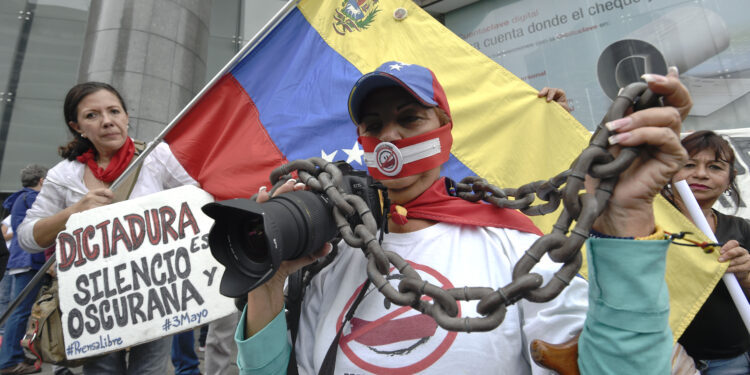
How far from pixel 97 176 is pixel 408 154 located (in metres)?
1.98

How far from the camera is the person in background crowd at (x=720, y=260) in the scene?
1.93 m

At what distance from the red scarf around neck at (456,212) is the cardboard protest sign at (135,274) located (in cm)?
126

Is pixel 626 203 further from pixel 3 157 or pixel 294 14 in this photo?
pixel 3 157

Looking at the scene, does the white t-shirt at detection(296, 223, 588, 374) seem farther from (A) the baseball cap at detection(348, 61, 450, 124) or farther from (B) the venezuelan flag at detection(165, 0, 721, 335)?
(B) the venezuelan flag at detection(165, 0, 721, 335)

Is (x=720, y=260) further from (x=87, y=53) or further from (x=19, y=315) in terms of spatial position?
(x=87, y=53)

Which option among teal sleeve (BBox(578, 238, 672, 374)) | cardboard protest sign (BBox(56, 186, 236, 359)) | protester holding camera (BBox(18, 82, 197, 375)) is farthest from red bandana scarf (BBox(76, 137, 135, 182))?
teal sleeve (BBox(578, 238, 672, 374))

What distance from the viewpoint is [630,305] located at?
2.76ft

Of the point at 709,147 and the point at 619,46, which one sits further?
the point at 619,46

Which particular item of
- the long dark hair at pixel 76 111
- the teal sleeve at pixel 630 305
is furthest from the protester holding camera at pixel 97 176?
the teal sleeve at pixel 630 305

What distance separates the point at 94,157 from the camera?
252 centimetres

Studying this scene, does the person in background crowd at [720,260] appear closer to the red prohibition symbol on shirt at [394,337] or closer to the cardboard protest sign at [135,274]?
the red prohibition symbol on shirt at [394,337]

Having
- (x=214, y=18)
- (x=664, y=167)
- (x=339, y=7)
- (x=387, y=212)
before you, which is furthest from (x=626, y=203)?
(x=214, y=18)

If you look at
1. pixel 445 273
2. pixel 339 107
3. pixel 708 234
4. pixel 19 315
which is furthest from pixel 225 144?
pixel 19 315

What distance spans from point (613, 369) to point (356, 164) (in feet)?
5.85
